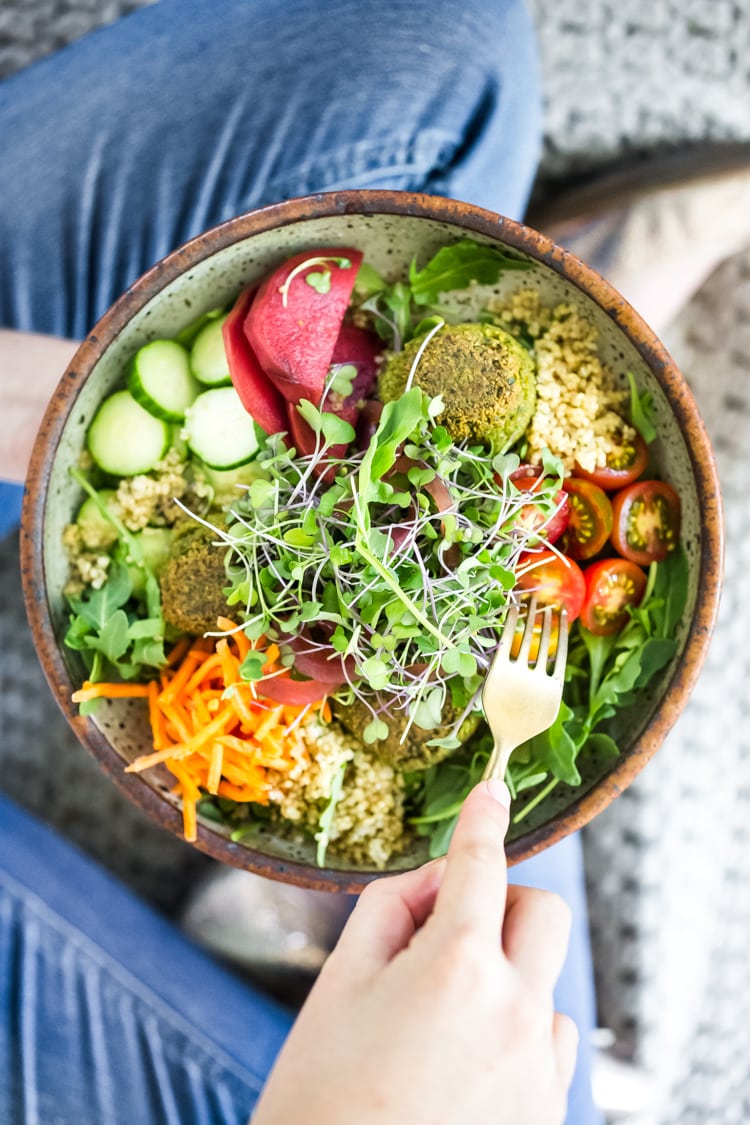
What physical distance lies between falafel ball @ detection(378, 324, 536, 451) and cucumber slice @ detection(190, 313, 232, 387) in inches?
8.1

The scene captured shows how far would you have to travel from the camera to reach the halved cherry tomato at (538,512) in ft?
3.07

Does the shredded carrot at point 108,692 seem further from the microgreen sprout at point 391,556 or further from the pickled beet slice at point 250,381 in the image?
the pickled beet slice at point 250,381

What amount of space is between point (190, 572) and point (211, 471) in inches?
4.9

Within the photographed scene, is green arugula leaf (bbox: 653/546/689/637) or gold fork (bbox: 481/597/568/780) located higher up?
green arugula leaf (bbox: 653/546/689/637)

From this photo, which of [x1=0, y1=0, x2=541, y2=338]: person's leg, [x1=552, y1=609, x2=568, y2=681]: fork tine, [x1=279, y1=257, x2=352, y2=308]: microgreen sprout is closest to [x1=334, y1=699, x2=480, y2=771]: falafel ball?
[x1=552, y1=609, x2=568, y2=681]: fork tine

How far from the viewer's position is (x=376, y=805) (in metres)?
1.02

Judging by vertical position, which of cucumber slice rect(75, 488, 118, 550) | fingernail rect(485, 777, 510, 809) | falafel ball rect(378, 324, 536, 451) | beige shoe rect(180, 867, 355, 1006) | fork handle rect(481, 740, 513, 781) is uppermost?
falafel ball rect(378, 324, 536, 451)

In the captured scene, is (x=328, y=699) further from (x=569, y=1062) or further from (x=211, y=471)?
(x=569, y=1062)

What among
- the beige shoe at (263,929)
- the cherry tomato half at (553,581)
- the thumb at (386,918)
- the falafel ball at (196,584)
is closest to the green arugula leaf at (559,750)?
the cherry tomato half at (553,581)

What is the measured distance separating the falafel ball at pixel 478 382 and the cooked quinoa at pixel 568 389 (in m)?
0.03

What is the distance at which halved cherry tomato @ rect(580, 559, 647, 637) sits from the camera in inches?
38.4

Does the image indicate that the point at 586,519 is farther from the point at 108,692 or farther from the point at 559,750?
the point at 108,692

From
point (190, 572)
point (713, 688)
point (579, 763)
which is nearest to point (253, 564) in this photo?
point (190, 572)

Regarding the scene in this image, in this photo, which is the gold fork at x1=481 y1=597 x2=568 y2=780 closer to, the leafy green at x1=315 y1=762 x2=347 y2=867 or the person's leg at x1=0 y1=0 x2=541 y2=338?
the leafy green at x1=315 y1=762 x2=347 y2=867
